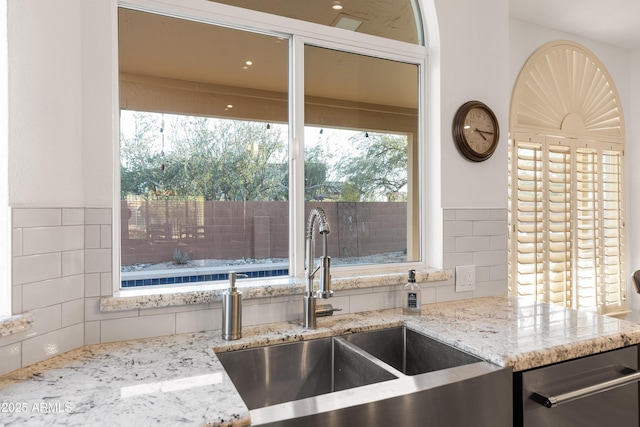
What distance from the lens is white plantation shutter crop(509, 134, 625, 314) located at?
2.69 m

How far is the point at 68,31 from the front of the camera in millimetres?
1261

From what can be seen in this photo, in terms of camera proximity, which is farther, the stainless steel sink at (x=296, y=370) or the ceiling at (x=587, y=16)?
the ceiling at (x=587, y=16)

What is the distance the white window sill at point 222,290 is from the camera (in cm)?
132

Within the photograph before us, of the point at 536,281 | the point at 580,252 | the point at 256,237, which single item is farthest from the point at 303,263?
the point at 580,252

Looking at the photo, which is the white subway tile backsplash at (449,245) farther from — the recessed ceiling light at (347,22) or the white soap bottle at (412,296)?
the recessed ceiling light at (347,22)

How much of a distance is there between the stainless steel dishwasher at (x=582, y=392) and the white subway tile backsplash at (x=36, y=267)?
55.5 inches

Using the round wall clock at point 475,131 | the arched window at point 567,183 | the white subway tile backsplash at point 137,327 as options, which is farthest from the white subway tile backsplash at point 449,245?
the white subway tile backsplash at point 137,327

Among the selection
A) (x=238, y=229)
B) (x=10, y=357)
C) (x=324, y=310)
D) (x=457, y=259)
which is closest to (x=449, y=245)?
(x=457, y=259)

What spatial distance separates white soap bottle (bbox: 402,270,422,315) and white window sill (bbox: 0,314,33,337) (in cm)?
129

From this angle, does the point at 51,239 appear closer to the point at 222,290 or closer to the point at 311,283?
the point at 222,290

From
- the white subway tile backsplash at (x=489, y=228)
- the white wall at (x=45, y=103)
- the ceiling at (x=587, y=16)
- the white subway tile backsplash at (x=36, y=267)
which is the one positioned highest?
the ceiling at (x=587, y=16)

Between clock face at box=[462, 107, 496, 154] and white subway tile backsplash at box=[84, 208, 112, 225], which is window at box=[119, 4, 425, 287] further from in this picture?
clock face at box=[462, 107, 496, 154]

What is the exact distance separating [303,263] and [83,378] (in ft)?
2.96

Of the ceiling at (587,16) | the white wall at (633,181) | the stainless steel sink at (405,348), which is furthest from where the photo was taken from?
the white wall at (633,181)
